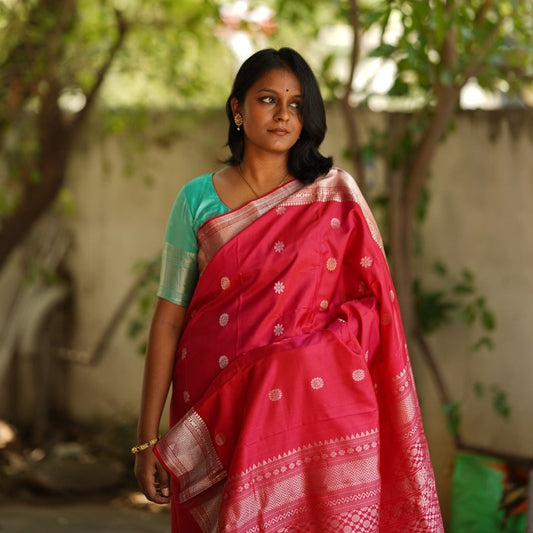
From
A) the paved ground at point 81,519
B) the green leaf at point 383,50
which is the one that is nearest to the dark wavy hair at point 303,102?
the green leaf at point 383,50

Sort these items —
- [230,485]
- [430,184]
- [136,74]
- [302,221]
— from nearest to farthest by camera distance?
[230,485] < [302,221] < [430,184] < [136,74]

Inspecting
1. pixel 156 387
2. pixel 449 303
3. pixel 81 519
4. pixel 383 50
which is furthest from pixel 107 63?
pixel 156 387

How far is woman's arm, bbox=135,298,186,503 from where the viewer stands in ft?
7.33

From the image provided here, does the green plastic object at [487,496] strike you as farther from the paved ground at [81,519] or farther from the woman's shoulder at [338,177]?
the woman's shoulder at [338,177]

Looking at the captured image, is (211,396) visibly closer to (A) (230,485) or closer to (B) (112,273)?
(A) (230,485)

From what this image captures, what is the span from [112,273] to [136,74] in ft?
3.88

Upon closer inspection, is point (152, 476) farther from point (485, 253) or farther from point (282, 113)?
point (485, 253)

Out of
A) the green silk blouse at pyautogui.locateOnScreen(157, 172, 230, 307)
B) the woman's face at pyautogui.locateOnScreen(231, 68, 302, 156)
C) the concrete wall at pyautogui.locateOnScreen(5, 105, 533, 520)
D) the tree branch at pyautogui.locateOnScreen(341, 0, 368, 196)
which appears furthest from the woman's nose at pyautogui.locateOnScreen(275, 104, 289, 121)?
the concrete wall at pyautogui.locateOnScreen(5, 105, 533, 520)

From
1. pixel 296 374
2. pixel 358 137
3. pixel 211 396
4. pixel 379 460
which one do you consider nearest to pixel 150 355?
pixel 211 396

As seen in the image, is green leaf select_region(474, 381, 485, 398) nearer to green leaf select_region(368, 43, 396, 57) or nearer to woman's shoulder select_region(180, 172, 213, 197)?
green leaf select_region(368, 43, 396, 57)

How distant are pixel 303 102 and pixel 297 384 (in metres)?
0.67

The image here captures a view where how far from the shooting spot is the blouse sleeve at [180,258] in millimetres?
2248

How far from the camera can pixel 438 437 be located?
13.3 feet

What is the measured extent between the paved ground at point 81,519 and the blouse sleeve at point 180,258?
6.99ft
